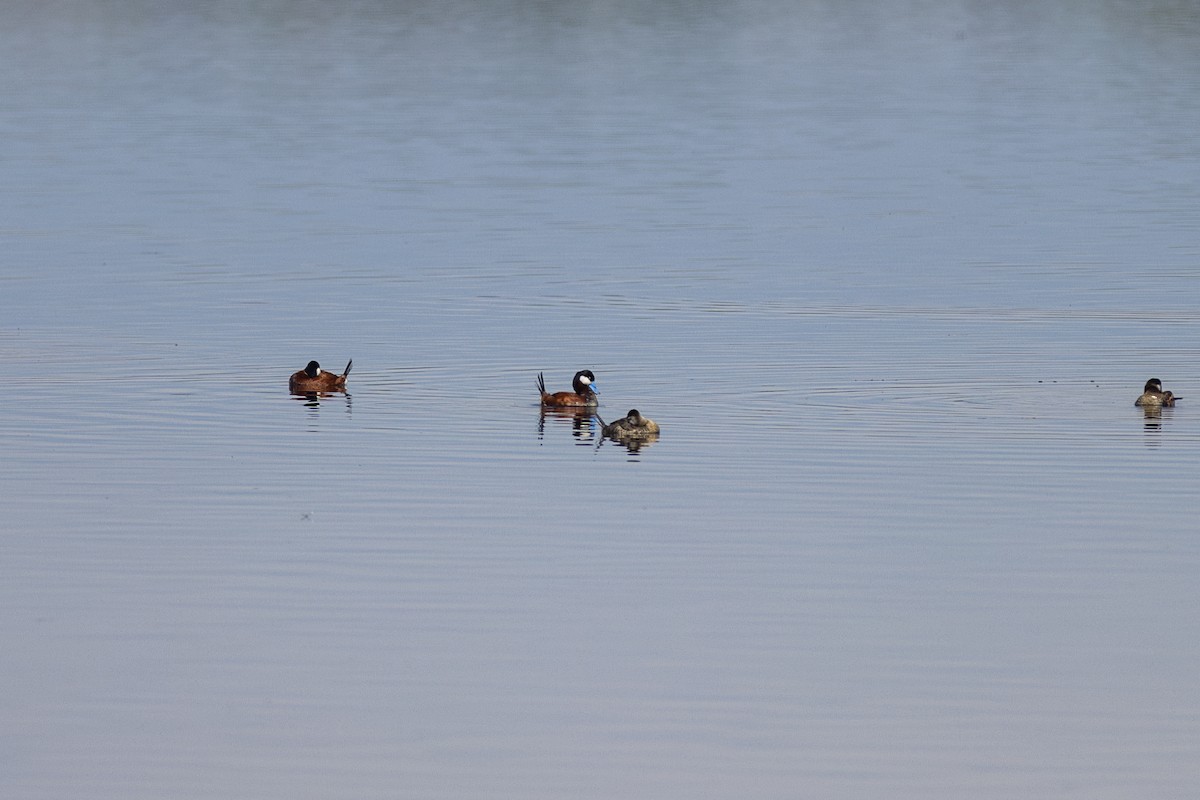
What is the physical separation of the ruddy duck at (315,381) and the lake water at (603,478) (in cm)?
20

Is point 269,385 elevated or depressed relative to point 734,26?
depressed

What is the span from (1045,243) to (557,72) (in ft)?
130

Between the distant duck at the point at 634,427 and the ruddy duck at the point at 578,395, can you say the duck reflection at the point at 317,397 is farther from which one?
the distant duck at the point at 634,427

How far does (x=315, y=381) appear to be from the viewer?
20812 millimetres

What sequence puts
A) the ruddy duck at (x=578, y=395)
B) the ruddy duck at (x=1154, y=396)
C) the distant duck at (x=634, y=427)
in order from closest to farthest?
the distant duck at (x=634, y=427) → the ruddy duck at (x=1154, y=396) → the ruddy duck at (x=578, y=395)

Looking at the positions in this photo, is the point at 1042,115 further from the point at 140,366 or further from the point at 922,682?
the point at 922,682

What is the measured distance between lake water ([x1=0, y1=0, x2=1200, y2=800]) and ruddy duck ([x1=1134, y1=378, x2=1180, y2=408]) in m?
0.14

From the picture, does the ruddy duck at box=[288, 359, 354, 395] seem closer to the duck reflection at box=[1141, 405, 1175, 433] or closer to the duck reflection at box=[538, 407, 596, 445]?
the duck reflection at box=[538, 407, 596, 445]

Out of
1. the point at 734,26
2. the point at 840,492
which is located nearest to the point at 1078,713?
the point at 840,492

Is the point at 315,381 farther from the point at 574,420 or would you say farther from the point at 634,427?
the point at 634,427

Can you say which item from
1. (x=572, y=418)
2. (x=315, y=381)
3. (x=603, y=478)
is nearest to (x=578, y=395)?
(x=572, y=418)

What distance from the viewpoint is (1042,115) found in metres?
54.2

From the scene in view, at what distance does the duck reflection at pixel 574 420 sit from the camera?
19375 mm

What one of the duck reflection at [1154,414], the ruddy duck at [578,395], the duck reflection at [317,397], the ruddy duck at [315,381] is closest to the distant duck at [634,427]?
the ruddy duck at [578,395]
